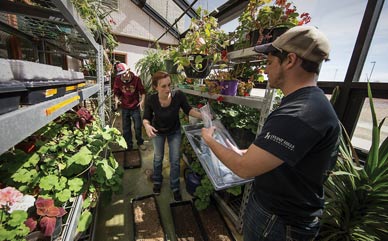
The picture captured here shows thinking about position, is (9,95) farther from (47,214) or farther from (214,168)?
(214,168)

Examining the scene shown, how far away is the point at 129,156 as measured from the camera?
9.61 feet

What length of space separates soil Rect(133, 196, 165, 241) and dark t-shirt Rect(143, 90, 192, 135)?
2.70ft

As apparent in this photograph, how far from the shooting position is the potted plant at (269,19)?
112 centimetres

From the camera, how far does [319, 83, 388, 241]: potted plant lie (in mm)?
1050

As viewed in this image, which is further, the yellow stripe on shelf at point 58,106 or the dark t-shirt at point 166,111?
the dark t-shirt at point 166,111

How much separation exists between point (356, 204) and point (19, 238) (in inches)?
71.8

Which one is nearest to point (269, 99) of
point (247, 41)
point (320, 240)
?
point (247, 41)

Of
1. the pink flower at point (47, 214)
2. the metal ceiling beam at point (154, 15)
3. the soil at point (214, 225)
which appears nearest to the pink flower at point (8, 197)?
the pink flower at point (47, 214)

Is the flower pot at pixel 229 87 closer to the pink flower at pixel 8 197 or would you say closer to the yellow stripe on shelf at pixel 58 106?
the yellow stripe on shelf at pixel 58 106

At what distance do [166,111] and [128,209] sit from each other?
1174mm

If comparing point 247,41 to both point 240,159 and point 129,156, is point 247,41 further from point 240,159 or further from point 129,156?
point 129,156

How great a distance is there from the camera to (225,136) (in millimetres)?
1356

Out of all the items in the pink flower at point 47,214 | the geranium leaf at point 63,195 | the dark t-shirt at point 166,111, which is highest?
the dark t-shirt at point 166,111

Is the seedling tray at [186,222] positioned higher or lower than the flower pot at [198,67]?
lower
